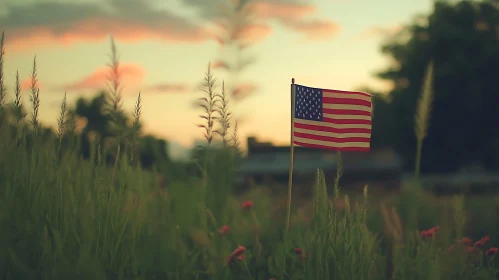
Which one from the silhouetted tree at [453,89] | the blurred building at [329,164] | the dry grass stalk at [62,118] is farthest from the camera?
the blurred building at [329,164]

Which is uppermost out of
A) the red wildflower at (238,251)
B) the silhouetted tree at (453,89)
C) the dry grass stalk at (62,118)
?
the silhouetted tree at (453,89)

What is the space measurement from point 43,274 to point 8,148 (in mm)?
1077

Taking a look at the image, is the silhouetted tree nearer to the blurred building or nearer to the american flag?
the blurred building

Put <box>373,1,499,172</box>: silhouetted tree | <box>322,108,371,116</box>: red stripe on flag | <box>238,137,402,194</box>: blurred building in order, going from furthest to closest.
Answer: <box>238,137,402,194</box>: blurred building → <box>373,1,499,172</box>: silhouetted tree → <box>322,108,371,116</box>: red stripe on flag

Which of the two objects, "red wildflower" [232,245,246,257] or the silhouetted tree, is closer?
"red wildflower" [232,245,246,257]

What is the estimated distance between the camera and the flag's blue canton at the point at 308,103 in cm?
452

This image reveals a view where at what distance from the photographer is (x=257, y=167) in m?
57.5

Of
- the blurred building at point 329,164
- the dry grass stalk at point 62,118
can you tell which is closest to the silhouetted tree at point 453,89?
the blurred building at point 329,164

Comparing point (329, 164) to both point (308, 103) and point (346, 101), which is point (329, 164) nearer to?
point (346, 101)

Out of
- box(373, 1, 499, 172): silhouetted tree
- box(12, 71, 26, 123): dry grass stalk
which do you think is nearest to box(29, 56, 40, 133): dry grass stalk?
box(12, 71, 26, 123): dry grass stalk

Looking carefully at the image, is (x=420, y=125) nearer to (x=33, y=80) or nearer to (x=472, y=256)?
(x=472, y=256)

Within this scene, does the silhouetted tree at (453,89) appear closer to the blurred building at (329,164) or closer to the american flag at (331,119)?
the blurred building at (329,164)

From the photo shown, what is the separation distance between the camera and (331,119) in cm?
466

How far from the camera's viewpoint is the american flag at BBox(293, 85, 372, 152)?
14.9 feet
